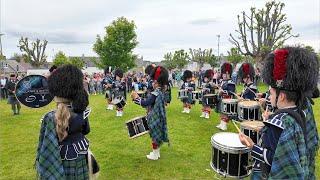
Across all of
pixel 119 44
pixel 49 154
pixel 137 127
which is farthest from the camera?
pixel 119 44

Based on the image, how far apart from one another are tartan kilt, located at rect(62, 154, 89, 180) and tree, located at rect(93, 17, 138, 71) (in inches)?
983

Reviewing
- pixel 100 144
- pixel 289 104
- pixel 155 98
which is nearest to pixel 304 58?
pixel 289 104

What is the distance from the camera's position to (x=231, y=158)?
3766mm

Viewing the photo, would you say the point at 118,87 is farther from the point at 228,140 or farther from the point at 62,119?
the point at 62,119

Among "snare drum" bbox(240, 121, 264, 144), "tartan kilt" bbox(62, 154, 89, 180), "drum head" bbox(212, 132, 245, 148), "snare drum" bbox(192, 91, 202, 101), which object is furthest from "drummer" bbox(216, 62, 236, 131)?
"tartan kilt" bbox(62, 154, 89, 180)

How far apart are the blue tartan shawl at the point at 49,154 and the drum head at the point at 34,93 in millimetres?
1470

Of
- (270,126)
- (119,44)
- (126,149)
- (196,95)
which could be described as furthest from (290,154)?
(119,44)

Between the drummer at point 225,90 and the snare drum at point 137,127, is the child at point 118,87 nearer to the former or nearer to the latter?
the drummer at point 225,90

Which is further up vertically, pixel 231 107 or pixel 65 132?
pixel 65 132

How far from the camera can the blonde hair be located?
3.07m

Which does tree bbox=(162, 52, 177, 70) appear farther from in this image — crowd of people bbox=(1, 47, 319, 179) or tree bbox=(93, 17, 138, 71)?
crowd of people bbox=(1, 47, 319, 179)

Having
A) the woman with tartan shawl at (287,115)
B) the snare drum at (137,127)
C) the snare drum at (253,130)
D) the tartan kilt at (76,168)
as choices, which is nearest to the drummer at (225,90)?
the snare drum at (137,127)

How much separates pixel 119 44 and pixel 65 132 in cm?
2568

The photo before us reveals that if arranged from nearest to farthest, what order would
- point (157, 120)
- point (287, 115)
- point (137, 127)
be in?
point (287, 115) < point (157, 120) < point (137, 127)
